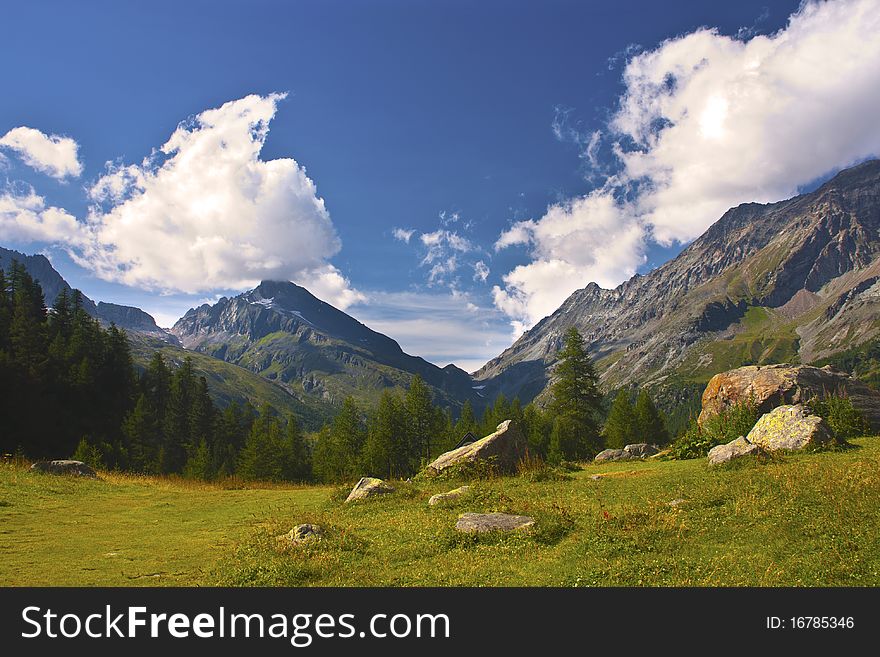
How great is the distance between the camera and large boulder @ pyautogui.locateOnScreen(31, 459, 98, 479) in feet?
77.2

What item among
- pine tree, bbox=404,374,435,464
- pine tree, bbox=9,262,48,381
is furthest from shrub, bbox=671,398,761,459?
pine tree, bbox=9,262,48,381

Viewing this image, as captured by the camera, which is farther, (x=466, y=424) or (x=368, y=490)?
(x=466, y=424)

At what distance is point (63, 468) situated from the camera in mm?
24203

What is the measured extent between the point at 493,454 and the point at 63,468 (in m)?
22.0

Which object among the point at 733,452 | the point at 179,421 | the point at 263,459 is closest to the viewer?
the point at 733,452

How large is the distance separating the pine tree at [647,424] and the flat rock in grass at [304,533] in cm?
5831

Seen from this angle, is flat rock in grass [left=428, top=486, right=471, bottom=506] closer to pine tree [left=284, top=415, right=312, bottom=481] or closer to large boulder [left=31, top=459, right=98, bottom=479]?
large boulder [left=31, top=459, right=98, bottom=479]

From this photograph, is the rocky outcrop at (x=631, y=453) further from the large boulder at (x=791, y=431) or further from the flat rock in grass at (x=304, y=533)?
the flat rock in grass at (x=304, y=533)

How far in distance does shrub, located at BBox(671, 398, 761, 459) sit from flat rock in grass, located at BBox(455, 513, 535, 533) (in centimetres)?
1684

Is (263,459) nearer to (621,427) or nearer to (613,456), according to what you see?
(621,427)

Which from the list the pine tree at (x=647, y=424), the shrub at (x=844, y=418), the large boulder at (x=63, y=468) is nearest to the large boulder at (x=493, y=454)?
the shrub at (x=844, y=418)

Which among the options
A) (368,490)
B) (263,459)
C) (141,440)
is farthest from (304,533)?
(141,440)

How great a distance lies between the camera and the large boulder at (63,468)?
23.5 meters
